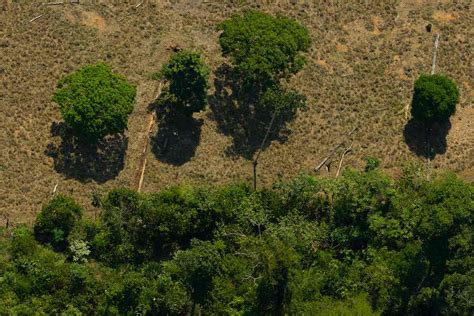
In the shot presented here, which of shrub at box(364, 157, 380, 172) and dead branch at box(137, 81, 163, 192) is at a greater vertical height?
shrub at box(364, 157, 380, 172)

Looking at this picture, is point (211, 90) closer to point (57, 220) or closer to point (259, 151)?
point (259, 151)

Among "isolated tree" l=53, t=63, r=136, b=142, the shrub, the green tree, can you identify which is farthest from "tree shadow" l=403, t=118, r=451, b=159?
the green tree

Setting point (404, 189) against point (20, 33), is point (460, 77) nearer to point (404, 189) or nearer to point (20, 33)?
point (404, 189)

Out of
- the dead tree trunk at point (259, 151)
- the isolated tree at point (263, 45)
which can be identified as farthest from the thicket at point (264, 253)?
the isolated tree at point (263, 45)

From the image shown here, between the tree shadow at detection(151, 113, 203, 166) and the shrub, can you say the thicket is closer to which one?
the shrub

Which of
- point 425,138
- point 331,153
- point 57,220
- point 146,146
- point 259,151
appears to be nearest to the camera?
point 57,220

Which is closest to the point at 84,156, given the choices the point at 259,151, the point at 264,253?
the point at 259,151
